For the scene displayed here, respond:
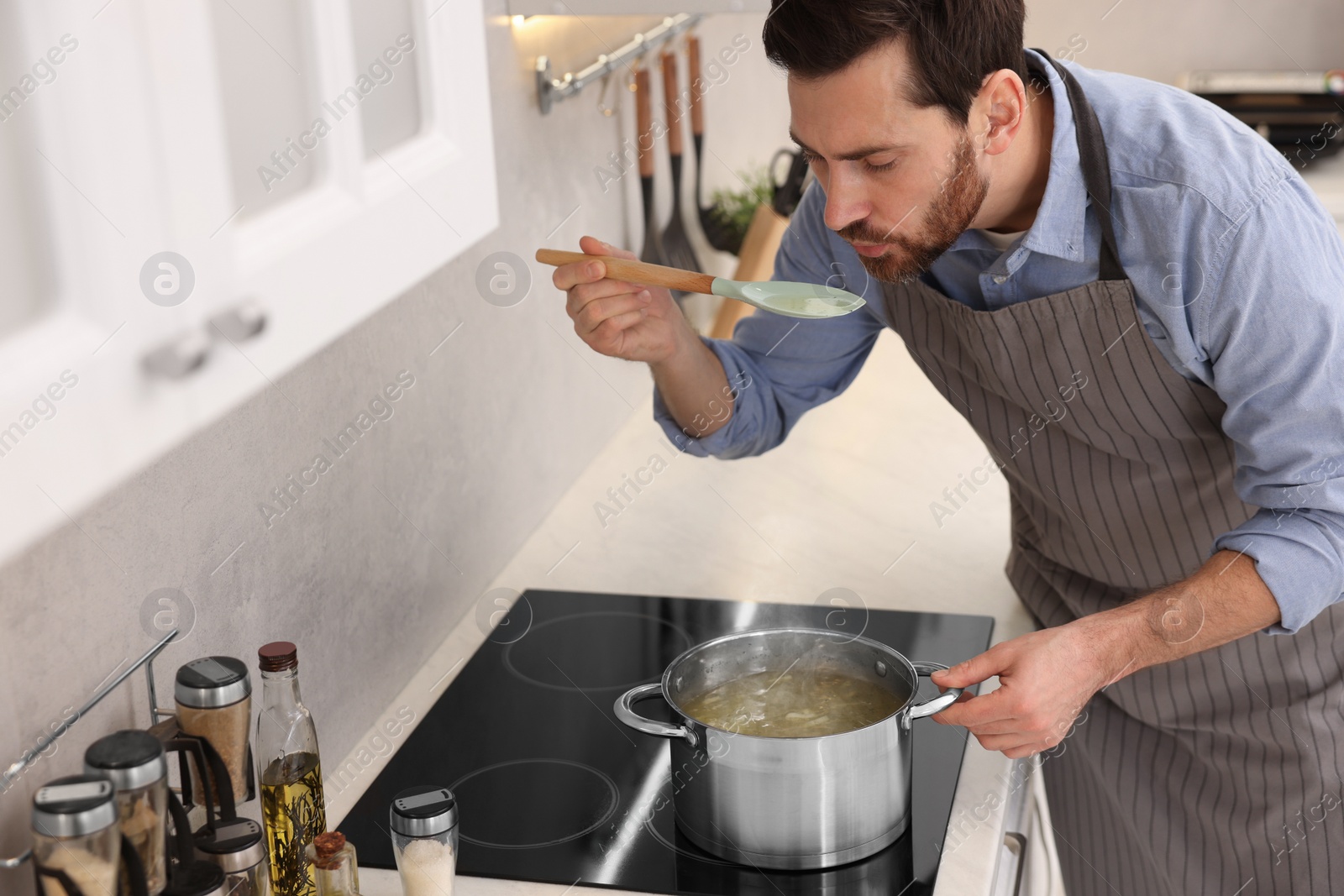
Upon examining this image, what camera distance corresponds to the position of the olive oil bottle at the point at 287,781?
919 millimetres

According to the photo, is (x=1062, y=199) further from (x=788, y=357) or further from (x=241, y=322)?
(x=241, y=322)

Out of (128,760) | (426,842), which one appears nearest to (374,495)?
(426,842)

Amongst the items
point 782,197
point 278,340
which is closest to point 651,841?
point 278,340

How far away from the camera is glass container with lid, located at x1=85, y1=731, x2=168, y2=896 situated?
2.34ft

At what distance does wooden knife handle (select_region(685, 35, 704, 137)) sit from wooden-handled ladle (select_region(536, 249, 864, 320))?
113cm

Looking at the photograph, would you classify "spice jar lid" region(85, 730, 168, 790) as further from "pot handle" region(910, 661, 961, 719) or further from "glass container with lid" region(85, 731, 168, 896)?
"pot handle" region(910, 661, 961, 719)

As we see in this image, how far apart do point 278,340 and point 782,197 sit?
1.88m

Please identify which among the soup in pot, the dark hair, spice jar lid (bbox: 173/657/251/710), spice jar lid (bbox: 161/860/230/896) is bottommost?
the soup in pot

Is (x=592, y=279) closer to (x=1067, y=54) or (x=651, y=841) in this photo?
(x=651, y=841)

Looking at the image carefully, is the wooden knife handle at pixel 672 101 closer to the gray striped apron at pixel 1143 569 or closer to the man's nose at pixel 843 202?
the gray striped apron at pixel 1143 569

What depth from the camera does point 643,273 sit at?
1089 mm

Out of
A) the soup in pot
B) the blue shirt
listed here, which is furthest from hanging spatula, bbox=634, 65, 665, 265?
the soup in pot

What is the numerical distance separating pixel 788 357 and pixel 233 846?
859 mm

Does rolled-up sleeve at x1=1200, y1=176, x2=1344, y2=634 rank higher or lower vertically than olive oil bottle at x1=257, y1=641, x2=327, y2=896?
higher
